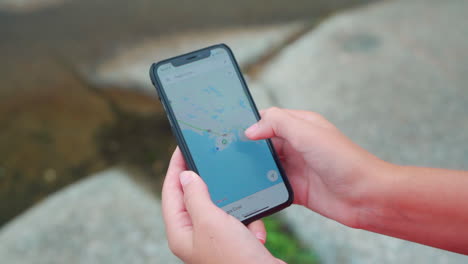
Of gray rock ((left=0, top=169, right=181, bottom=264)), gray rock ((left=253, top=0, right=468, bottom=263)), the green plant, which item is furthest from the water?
the green plant

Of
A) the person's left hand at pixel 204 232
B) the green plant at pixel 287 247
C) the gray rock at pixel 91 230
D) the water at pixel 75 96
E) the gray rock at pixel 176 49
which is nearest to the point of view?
the person's left hand at pixel 204 232

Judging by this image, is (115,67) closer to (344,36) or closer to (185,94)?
(344,36)

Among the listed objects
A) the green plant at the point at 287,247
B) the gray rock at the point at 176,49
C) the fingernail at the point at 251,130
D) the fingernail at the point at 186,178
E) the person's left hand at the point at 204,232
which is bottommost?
the green plant at the point at 287,247

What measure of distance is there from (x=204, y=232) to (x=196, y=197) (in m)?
0.07

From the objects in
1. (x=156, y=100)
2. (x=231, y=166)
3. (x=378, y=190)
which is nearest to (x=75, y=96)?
(x=156, y=100)

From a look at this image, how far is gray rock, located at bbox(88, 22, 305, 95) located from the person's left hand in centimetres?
141

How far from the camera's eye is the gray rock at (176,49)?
227 centimetres

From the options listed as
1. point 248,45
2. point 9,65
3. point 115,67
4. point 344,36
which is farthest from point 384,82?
point 9,65

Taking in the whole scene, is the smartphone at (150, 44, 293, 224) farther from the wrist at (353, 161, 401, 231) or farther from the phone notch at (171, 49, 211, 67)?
the wrist at (353, 161, 401, 231)

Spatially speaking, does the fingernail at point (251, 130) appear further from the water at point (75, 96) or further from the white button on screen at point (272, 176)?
the water at point (75, 96)

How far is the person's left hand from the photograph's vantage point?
747mm

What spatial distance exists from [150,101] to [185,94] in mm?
1264

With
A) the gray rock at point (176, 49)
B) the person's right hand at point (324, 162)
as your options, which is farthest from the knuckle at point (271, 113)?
the gray rock at point (176, 49)

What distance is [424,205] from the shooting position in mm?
867
